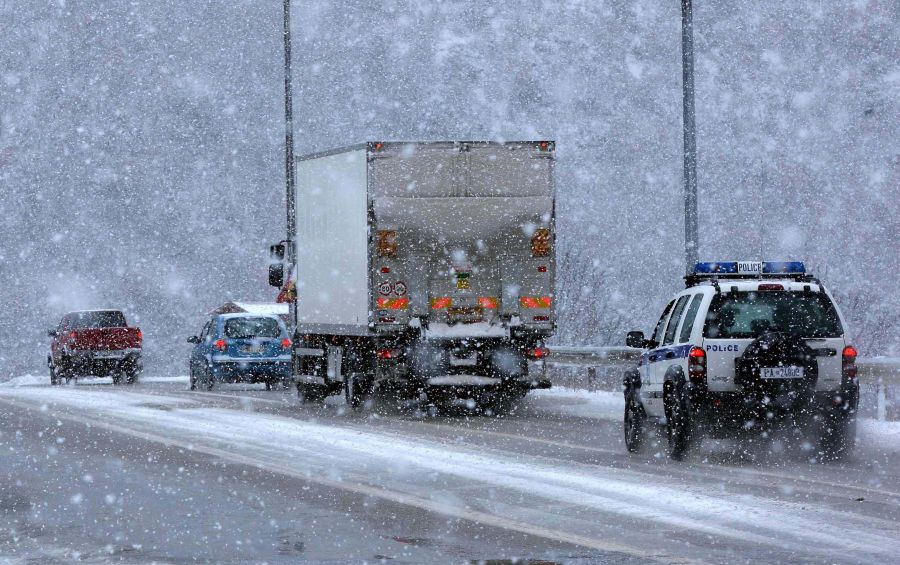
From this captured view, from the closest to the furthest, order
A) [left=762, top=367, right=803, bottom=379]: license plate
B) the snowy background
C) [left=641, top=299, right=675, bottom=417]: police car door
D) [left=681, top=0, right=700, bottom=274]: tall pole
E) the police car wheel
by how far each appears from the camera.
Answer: [left=762, top=367, right=803, bottom=379]: license plate
[left=641, top=299, right=675, bottom=417]: police car door
the police car wheel
[left=681, top=0, right=700, bottom=274]: tall pole
the snowy background

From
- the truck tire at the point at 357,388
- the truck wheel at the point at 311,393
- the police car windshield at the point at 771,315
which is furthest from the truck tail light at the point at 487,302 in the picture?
the police car windshield at the point at 771,315

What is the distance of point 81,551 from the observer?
9.65 m

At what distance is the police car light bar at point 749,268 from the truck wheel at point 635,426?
5.67ft

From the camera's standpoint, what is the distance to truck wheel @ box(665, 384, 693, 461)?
15008 mm

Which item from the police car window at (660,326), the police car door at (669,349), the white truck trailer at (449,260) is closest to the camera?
the police car door at (669,349)

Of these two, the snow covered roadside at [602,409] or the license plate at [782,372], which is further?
the snow covered roadside at [602,409]

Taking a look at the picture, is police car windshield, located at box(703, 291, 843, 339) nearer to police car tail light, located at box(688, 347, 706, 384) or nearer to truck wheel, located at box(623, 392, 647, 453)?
police car tail light, located at box(688, 347, 706, 384)

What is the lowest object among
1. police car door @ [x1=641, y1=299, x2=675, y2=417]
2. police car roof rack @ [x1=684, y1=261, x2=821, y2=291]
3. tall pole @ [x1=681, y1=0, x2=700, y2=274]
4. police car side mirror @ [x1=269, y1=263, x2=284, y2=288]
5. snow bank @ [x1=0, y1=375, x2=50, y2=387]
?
snow bank @ [x1=0, y1=375, x2=50, y2=387]

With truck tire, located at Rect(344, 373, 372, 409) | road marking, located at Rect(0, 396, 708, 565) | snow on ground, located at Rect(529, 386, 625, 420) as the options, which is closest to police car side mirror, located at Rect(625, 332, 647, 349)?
road marking, located at Rect(0, 396, 708, 565)

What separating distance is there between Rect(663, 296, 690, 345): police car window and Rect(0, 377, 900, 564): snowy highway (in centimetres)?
113

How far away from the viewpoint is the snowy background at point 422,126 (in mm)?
118188

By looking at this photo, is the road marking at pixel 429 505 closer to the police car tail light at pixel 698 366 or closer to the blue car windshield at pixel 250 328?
the police car tail light at pixel 698 366

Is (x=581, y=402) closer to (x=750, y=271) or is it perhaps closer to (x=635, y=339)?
(x=635, y=339)

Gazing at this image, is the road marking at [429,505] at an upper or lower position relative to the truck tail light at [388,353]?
lower
